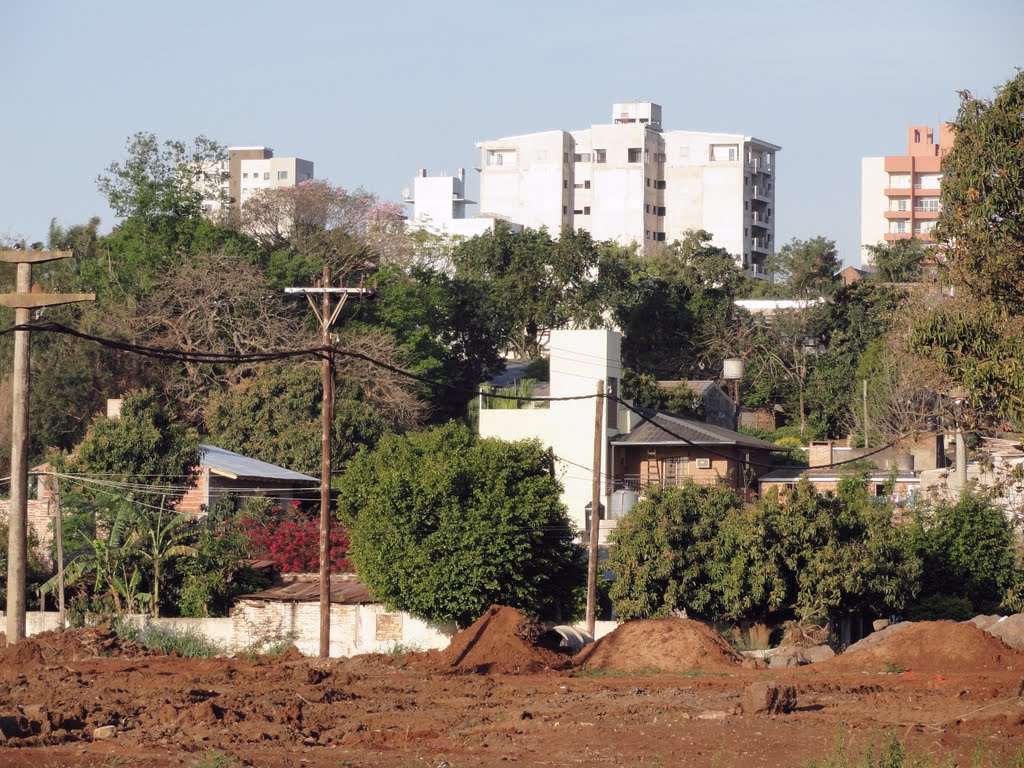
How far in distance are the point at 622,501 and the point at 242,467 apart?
12066 mm

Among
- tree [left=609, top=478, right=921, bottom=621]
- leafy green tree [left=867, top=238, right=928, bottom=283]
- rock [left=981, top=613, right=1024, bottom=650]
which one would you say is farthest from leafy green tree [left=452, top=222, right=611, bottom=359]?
rock [left=981, top=613, right=1024, bottom=650]

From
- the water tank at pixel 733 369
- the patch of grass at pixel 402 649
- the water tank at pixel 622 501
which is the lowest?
the patch of grass at pixel 402 649

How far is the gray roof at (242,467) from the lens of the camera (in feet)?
144

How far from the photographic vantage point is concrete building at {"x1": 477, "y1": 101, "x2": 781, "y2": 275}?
113250 millimetres

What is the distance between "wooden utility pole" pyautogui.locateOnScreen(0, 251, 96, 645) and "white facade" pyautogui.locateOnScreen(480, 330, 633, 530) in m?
26.4

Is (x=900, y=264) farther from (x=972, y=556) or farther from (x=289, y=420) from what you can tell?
(x=972, y=556)

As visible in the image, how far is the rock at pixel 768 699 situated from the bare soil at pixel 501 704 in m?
0.27

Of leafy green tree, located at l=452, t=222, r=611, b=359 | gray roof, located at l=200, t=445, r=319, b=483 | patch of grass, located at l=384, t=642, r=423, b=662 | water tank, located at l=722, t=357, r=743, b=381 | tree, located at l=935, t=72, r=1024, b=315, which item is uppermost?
leafy green tree, located at l=452, t=222, r=611, b=359

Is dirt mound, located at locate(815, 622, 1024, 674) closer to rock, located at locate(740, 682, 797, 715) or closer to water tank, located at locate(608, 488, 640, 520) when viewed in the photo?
rock, located at locate(740, 682, 797, 715)

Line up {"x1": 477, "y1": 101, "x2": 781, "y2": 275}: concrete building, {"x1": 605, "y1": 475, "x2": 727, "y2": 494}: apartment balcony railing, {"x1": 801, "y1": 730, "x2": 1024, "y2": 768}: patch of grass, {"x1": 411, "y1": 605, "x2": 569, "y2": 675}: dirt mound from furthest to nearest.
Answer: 1. {"x1": 477, "y1": 101, "x2": 781, "y2": 275}: concrete building
2. {"x1": 605, "y1": 475, "x2": 727, "y2": 494}: apartment balcony railing
3. {"x1": 411, "y1": 605, "x2": 569, "y2": 675}: dirt mound
4. {"x1": 801, "y1": 730, "x2": 1024, "y2": 768}: patch of grass

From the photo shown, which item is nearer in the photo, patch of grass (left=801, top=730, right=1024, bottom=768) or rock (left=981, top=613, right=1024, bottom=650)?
patch of grass (left=801, top=730, right=1024, bottom=768)

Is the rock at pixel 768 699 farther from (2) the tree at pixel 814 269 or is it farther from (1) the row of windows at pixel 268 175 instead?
(1) the row of windows at pixel 268 175

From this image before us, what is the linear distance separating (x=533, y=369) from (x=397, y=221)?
39.6 feet

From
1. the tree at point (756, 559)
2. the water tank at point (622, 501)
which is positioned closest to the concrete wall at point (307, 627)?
the tree at point (756, 559)
